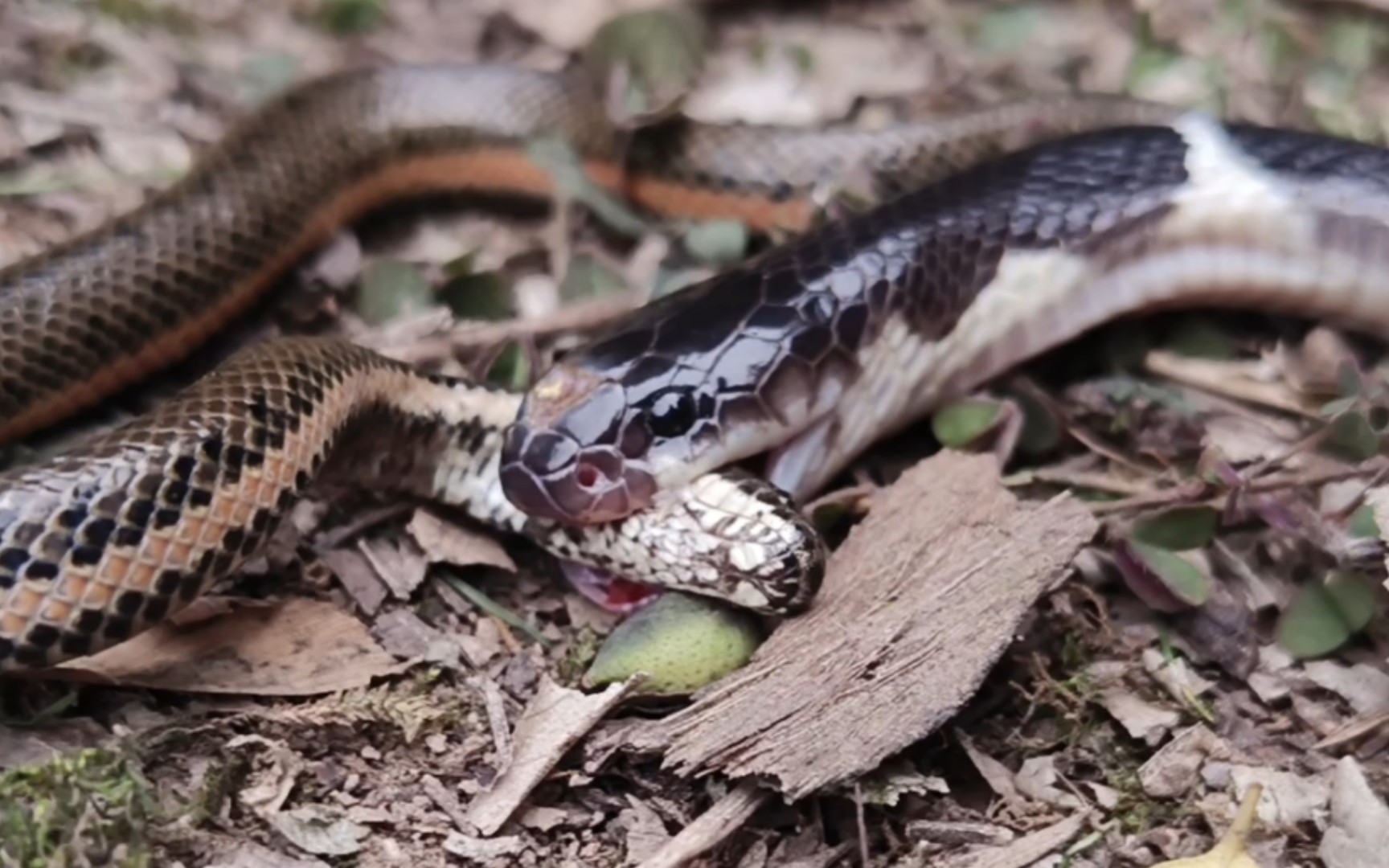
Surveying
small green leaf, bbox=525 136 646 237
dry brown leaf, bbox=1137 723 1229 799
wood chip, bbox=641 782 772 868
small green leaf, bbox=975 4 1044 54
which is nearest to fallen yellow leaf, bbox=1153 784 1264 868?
Answer: dry brown leaf, bbox=1137 723 1229 799

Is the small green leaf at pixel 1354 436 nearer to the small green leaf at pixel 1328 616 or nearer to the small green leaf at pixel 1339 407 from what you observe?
the small green leaf at pixel 1339 407

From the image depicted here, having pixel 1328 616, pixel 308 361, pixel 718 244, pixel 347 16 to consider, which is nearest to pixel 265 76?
pixel 347 16

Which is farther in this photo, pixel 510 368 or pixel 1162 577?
pixel 510 368

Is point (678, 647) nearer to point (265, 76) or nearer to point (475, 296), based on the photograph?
point (475, 296)

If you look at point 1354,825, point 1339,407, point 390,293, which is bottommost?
point 1354,825

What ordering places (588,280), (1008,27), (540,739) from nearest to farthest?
(540,739), (588,280), (1008,27)

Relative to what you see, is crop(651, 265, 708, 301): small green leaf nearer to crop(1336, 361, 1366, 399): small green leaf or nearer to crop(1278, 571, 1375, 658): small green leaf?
crop(1336, 361, 1366, 399): small green leaf

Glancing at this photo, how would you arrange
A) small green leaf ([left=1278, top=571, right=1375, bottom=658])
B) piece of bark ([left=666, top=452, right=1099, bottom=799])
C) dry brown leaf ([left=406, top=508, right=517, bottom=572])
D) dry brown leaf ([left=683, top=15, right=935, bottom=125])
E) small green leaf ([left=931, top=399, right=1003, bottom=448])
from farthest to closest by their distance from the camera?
dry brown leaf ([left=683, top=15, right=935, bottom=125])
small green leaf ([left=931, top=399, right=1003, bottom=448])
dry brown leaf ([left=406, top=508, right=517, bottom=572])
small green leaf ([left=1278, top=571, right=1375, bottom=658])
piece of bark ([left=666, top=452, right=1099, bottom=799])
